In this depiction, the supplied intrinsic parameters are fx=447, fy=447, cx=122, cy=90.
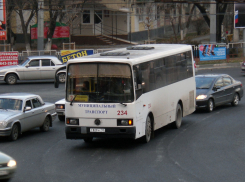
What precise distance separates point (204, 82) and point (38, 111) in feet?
27.3

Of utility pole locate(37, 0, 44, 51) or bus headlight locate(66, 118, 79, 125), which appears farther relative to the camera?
utility pole locate(37, 0, 44, 51)

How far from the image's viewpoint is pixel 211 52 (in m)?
40.2

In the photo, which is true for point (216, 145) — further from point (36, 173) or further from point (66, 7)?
point (66, 7)

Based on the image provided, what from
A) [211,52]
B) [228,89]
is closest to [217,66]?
[211,52]

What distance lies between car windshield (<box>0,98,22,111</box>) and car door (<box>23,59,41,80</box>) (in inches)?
635

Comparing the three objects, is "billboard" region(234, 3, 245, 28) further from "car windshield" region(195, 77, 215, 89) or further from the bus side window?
the bus side window

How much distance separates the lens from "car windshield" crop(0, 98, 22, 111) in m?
14.4

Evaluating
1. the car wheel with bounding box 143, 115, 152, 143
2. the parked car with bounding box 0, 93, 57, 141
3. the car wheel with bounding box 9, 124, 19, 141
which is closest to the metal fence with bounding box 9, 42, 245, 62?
the parked car with bounding box 0, 93, 57, 141

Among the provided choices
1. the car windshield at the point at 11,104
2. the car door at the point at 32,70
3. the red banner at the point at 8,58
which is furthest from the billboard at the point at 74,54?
the car windshield at the point at 11,104

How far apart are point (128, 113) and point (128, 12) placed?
41.9m

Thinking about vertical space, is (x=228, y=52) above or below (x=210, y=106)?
above

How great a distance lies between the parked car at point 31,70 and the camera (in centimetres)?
3031

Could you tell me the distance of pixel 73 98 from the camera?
12.1 meters

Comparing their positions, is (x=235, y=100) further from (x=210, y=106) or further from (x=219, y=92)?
(x=210, y=106)
